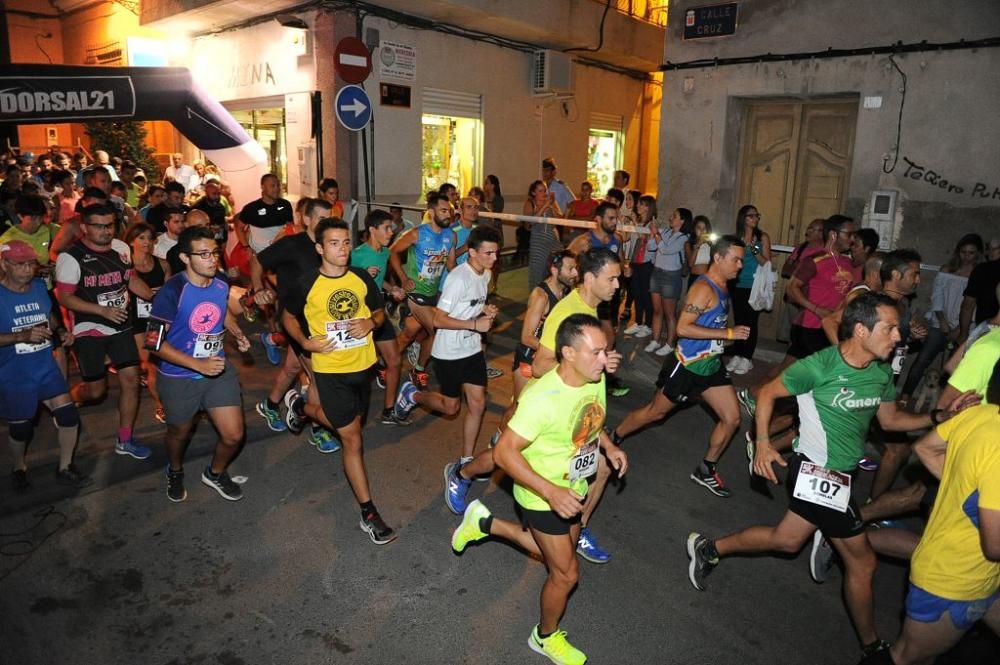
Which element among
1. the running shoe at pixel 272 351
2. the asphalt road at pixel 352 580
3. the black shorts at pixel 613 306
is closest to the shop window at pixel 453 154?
the black shorts at pixel 613 306

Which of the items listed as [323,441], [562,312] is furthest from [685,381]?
[323,441]

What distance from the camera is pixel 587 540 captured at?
466cm

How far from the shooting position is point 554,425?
3322 millimetres

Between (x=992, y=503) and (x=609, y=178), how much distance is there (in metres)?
16.9

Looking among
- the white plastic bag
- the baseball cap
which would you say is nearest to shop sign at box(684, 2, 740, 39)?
the white plastic bag

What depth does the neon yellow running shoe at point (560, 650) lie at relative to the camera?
3.58 meters

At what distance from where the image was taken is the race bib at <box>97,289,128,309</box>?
226 inches

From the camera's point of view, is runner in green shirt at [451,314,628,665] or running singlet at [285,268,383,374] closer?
runner in green shirt at [451,314,628,665]

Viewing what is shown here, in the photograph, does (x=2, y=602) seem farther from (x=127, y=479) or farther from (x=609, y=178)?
(x=609, y=178)

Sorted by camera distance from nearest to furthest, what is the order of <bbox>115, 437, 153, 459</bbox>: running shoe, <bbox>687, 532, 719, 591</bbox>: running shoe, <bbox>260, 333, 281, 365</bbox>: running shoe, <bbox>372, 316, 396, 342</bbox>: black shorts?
1. <bbox>687, 532, 719, 591</bbox>: running shoe
2. <bbox>115, 437, 153, 459</bbox>: running shoe
3. <bbox>372, 316, 396, 342</bbox>: black shorts
4. <bbox>260, 333, 281, 365</bbox>: running shoe

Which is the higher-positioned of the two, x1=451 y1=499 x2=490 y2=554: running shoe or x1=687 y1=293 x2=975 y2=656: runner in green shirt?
x1=687 y1=293 x2=975 y2=656: runner in green shirt

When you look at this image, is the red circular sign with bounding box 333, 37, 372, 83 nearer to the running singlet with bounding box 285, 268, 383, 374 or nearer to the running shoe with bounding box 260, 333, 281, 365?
the running shoe with bounding box 260, 333, 281, 365

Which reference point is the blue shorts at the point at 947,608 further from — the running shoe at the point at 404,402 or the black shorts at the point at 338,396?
the running shoe at the point at 404,402

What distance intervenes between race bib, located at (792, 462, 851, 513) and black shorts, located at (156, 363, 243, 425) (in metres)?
3.80
